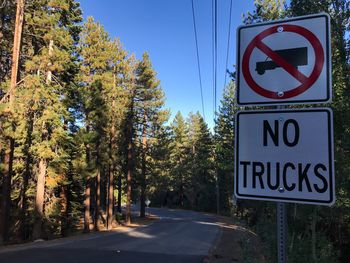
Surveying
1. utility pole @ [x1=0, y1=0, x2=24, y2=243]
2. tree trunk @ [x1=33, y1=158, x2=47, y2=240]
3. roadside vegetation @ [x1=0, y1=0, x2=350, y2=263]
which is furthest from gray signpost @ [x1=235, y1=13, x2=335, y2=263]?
tree trunk @ [x1=33, y1=158, x2=47, y2=240]

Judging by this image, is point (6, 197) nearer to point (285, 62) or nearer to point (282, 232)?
point (282, 232)

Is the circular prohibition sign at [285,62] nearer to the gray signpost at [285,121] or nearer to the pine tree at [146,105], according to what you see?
the gray signpost at [285,121]

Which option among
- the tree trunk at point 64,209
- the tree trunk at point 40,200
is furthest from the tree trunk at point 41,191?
the tree trunk at point 64,209

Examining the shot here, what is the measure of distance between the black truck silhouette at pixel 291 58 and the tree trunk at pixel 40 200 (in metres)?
24.5

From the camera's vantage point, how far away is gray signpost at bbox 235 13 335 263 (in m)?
2.42

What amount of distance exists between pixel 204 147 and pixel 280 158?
70494 millimetres

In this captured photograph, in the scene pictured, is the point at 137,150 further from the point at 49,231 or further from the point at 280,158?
the point at 280,158

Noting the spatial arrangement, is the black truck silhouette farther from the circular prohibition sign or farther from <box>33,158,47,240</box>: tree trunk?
<box>33,158,47,240</box>: tree trunk

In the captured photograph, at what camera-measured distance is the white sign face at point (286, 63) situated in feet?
8.24

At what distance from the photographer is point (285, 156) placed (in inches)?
Answer: 98.7

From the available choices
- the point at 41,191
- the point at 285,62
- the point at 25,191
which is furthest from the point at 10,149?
the point at 285,62

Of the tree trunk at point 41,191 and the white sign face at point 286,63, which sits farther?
the tree trunk at point 41,191

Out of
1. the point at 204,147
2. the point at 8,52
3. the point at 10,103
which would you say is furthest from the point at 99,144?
the point at 204,147

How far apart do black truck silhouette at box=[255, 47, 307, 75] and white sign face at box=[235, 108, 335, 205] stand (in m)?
0.30
